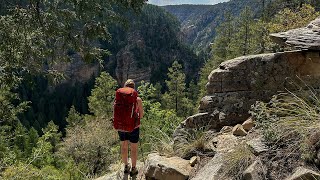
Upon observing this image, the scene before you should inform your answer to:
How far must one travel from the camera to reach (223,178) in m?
3.89

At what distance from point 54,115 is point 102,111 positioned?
2093 inches

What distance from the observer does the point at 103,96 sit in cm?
2955

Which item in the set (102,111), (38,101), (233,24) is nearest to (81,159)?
(102,111)

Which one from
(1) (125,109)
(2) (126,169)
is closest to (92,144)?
(2) (126,169)

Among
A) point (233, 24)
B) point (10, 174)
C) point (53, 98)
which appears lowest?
point (53, 98)

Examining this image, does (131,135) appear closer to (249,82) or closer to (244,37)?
(249,82)

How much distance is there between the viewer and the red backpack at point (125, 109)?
16.6ft

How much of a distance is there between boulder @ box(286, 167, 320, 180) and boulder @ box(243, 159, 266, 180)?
356mm

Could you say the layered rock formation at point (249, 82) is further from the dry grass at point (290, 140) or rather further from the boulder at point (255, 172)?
the boulder at point (255, 172)

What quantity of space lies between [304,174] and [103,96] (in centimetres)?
2712

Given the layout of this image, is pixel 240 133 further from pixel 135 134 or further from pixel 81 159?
pixel 81 159

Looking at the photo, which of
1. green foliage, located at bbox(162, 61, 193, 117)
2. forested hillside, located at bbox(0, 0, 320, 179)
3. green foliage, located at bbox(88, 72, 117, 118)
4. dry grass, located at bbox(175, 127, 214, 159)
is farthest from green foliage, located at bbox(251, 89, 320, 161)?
green foliage, located at bbox(162, 61, 193, 117)

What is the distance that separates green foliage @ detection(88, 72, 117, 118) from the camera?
28938 mm

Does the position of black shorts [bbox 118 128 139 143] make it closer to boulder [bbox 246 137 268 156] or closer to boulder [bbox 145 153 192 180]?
boulder [bbox 145 153 192 180]
